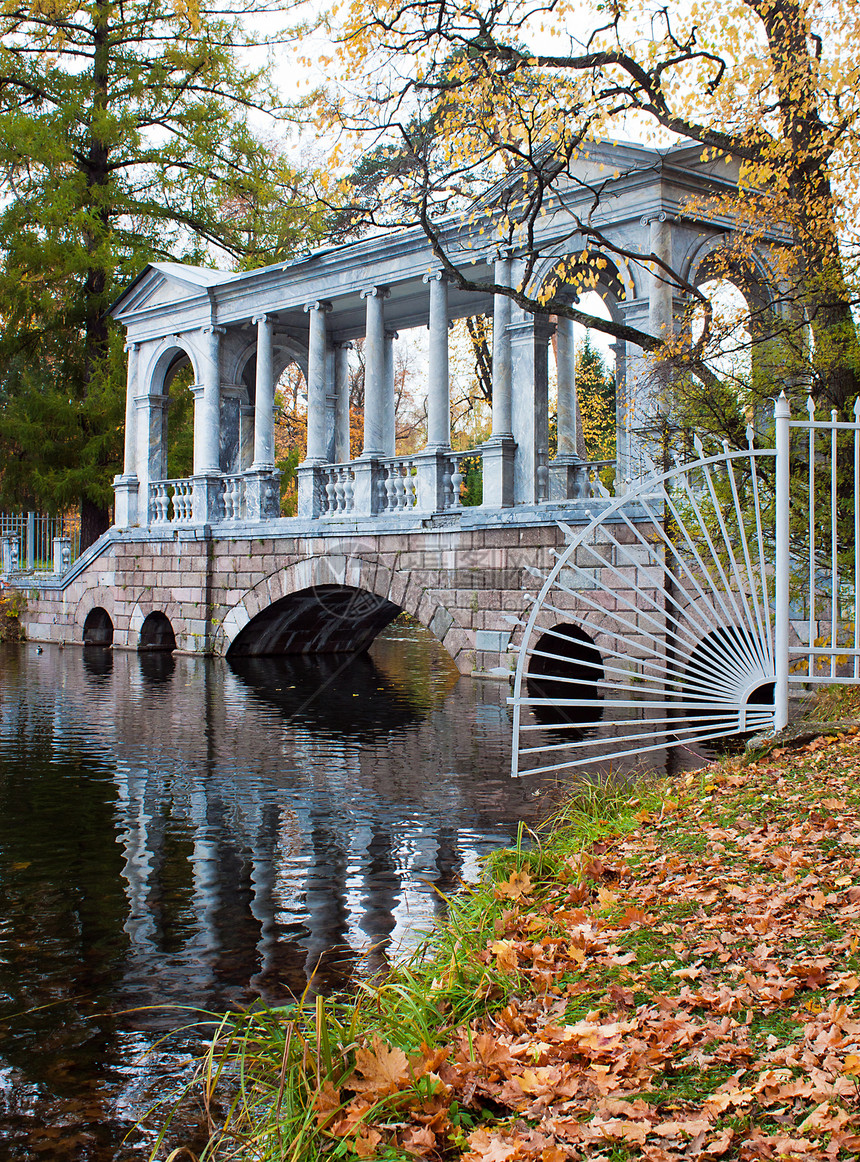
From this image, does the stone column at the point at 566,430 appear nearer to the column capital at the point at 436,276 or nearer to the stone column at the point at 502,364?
the stone column at the point at 502,364

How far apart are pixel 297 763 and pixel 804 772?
463 centimetres

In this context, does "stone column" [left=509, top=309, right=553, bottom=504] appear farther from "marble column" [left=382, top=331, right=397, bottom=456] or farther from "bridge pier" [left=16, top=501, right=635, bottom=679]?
"marble column" [left=382, top=331, right=397, bottom=456]

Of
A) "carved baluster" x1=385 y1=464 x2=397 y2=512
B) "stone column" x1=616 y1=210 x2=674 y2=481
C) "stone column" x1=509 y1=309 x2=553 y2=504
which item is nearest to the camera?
"stone column" x1=616 y1=210 x2=674 y2=481

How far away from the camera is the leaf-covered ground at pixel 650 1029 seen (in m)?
2.34

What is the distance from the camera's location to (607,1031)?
9.33 feet

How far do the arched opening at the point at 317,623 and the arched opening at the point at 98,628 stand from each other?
461 cm

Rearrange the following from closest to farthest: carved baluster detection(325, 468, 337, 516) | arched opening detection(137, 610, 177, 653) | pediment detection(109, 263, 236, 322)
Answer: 1. carved baluster detection(325, 468, 337, 516)
2. pediment detection(109, 263, 236, 322)
3. arched opening detection(137, 610, 177, 653)

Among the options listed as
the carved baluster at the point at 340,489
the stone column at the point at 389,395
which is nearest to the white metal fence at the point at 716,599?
the carved baluster at the point at 340,489

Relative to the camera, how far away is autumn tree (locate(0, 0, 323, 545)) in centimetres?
2247

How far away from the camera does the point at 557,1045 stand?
285 cm

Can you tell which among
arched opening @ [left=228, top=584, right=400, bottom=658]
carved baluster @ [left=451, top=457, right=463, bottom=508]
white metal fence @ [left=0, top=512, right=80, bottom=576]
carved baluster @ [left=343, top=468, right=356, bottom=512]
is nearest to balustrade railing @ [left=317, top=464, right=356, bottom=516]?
carved baluster @ [left=343, top=468, right=356, bottom=512]

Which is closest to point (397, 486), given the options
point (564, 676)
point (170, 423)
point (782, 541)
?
point (564, 676)

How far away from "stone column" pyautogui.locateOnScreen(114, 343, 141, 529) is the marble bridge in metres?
0.05

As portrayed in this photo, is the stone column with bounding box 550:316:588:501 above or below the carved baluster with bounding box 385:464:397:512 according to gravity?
above
